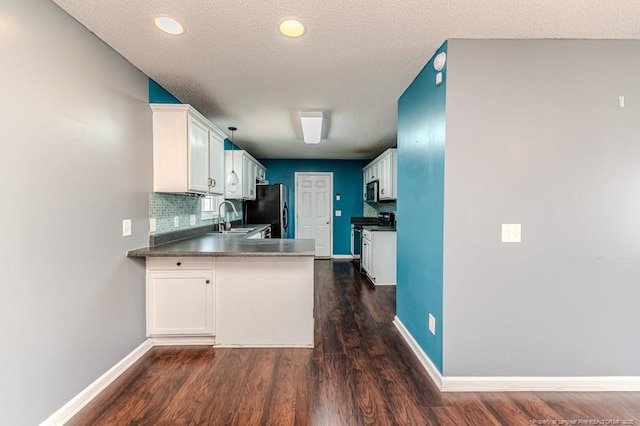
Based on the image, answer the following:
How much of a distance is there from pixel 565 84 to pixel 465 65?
0.68 m

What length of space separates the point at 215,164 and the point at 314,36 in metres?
1.96

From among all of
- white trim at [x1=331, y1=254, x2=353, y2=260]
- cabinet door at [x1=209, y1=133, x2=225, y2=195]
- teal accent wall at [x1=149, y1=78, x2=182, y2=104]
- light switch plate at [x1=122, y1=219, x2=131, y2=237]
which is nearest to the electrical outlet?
light switch plate at [x1=122, y1=219, x2=131, y2=237]

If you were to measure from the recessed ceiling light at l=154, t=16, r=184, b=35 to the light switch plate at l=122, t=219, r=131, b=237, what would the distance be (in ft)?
4.59

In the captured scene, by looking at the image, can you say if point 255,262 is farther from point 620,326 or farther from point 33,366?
point 620,326

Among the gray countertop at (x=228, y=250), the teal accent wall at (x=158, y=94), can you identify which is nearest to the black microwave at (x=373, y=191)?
the gray countertop at (x=228, y=250)

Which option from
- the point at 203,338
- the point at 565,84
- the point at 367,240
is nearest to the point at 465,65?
the point at 565,84

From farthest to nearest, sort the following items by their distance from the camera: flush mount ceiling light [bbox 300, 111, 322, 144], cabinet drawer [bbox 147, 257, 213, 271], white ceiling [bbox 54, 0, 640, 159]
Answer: flush mount ceiling light [bbox 300, 111, 322, 144], cabinet drawer [bbox 147, 257, 213, 271], white ceiling [bbox 54, 0, 640, 159]

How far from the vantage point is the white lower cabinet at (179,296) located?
251 cm

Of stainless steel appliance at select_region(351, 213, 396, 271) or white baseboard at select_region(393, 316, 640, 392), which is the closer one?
white baseboard at select_region(393, 316, 640, 392)

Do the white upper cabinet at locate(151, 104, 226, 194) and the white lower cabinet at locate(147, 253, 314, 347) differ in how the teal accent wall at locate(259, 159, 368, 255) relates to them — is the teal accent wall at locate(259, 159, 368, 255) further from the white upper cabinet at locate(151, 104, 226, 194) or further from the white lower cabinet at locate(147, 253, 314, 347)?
the white lower cabinet at locate(147, 253, 314, 347)

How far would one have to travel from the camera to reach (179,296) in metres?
2.52

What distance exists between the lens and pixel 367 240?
495 centimetres

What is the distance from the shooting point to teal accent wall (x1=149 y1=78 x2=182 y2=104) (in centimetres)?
261

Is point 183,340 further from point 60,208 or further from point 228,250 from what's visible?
point 60,208
